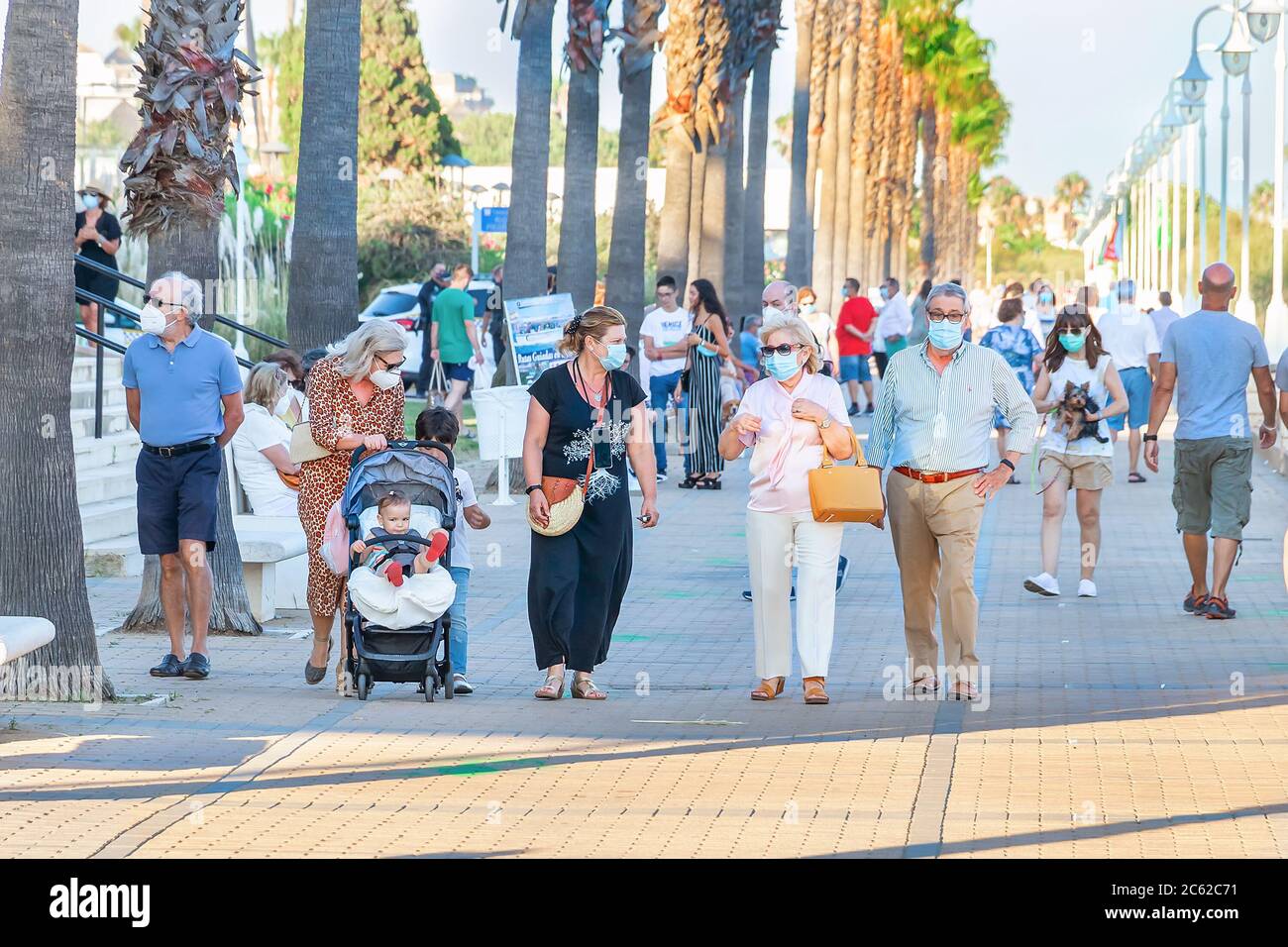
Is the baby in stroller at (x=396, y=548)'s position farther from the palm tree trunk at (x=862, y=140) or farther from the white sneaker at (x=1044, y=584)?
the palm tree trunk at (x=862, y=140)

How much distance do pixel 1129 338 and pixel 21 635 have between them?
14.4 metres

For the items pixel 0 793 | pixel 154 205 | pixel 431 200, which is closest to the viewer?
pixel 0 793

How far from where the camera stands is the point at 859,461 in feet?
31.3

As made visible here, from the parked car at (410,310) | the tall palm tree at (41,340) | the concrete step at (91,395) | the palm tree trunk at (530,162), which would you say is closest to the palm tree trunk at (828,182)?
the parked car at (410,310)

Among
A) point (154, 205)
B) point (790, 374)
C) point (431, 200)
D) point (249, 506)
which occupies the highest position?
point (431, 200)

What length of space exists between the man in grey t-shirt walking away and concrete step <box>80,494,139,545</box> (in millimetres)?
7129

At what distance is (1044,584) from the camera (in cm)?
1323

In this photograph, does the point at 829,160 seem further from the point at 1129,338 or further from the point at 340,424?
the point at 340,424

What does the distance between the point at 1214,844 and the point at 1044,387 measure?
6823 millimetres

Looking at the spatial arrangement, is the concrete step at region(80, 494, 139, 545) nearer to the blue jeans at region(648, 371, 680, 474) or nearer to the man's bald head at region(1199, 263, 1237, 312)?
the blue jeans at region(648, 371, 680, 474)

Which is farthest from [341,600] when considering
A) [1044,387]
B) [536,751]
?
[1044,387]

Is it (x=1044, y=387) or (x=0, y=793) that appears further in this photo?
(x=1044, y=387)
